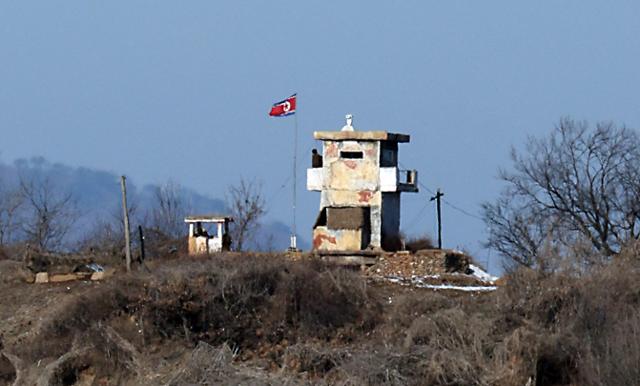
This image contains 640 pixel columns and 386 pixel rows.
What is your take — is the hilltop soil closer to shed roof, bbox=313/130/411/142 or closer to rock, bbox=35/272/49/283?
rock, bbox=35/272/49/283

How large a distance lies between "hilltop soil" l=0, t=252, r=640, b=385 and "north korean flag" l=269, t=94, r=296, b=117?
7341mm

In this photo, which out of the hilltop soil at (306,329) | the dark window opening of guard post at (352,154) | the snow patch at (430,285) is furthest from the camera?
the dark window opening of guard post at (352,154)

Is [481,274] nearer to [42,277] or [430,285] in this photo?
[430,285]

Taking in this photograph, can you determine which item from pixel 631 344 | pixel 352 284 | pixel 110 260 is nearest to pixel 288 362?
pixel 352 284

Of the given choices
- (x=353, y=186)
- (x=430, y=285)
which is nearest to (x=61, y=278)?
(x=353, y=186)

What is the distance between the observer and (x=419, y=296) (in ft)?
Result: 99.7

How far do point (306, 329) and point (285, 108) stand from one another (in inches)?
421

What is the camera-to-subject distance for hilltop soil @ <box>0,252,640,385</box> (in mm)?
27344

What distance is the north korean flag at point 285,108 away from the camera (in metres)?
39.7

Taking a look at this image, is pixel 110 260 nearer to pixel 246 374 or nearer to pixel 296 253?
pixel 296 253

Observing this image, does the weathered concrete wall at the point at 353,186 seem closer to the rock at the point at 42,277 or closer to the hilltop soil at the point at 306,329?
the hilltop soil at the point at 306,329

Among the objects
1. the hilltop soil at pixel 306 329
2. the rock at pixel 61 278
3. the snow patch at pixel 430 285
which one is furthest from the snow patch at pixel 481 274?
the rock at pixel 61 278

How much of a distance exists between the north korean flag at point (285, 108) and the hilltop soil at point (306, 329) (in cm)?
734

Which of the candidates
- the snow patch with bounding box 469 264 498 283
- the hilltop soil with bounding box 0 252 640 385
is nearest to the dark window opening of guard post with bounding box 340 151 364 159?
the snow patch with bounding box 469 264 498 283
